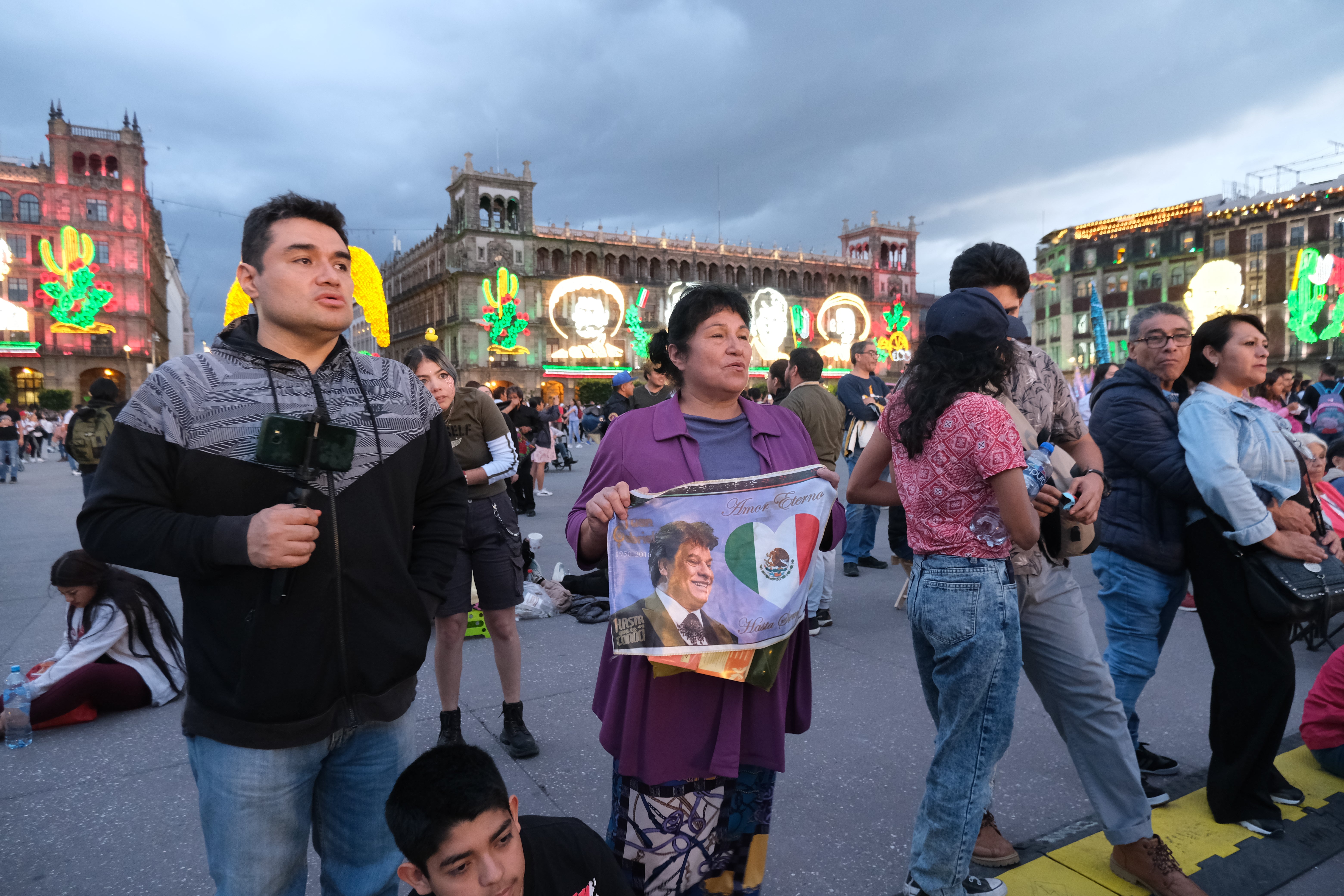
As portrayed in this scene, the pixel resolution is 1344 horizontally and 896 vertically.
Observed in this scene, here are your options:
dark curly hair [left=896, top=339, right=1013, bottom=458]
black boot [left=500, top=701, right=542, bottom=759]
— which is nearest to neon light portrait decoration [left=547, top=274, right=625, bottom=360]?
black boot [left=500, top=701, right=542, bottom=759]

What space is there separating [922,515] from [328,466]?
5.13 ft

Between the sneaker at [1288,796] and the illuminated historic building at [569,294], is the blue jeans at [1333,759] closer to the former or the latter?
the sneaker at [1288,796]

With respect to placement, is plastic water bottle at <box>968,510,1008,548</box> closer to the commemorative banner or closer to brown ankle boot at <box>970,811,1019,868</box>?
the commemorative banner

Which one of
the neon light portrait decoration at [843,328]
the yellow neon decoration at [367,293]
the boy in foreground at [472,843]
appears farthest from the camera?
the neon light portrait decoration at [843,328]

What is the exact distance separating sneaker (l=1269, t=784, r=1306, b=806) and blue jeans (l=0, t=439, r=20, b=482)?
20.1 m

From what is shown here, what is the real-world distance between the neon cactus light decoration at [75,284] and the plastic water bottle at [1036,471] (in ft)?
98.5

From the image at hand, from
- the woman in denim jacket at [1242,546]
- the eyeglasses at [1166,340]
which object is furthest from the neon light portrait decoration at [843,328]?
the woman in denim jacket at [1242,546]

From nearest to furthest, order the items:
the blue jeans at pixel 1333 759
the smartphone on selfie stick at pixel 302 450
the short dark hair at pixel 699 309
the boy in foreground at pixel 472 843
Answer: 1. the smartphone on selfie stick at pixel 302 450
2. the boy in foreground at pixel 472 843
3. the short dark hair at pixel 699 309
4. the blue jeans at pixel 1333 759

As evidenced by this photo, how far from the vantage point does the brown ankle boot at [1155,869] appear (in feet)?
7.45

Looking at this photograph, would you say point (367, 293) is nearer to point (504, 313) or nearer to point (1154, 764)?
point (1154, 764)

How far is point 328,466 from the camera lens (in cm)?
144

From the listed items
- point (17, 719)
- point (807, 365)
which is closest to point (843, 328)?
point (807, 365)

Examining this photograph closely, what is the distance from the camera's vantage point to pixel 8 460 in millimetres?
15594

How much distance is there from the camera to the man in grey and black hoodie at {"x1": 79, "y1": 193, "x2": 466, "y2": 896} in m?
1.40
